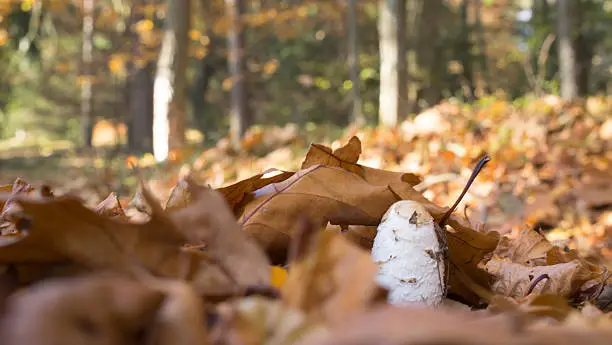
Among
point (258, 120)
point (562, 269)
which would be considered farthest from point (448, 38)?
point (562, 269)

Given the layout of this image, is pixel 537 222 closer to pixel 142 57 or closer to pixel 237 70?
pixel 142 57

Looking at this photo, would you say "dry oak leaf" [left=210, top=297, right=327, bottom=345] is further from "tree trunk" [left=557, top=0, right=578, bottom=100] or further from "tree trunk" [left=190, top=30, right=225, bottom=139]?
"tree trunk" [left=190, top=30, right=225, bottom=139]

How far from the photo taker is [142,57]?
33.5 feet

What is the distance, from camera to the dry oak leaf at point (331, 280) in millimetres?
537

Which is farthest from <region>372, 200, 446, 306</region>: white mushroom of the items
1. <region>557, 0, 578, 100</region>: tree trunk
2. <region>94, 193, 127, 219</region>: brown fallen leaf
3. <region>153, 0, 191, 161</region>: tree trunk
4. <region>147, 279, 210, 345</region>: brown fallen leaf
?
<region>557, 0, 578, 100</region>: tree trunk

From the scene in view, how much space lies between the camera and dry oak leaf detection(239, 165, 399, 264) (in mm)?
929

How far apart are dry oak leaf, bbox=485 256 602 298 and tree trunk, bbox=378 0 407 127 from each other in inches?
251

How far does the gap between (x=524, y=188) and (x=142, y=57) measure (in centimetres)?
752

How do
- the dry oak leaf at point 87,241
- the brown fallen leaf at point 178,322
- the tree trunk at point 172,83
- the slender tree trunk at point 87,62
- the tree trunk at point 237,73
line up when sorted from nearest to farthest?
the brown fallen leaf at point 178,322
the dry oak leaf at point 87,241
the tree trunk at point 172,83
the tree trunk at point 237,73
the slender tree trunk at point 87,62

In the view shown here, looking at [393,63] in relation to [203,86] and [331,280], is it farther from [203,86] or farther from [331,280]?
[203,86]

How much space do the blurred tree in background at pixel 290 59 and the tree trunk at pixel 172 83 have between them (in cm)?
1

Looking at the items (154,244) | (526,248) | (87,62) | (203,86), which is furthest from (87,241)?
(203,86)

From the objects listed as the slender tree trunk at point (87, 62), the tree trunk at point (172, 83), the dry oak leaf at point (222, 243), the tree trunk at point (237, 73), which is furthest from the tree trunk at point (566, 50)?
the slender tree trunk at point (87, 62)

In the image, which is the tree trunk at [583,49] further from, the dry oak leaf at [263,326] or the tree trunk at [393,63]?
the dry oak leaf at [263,326]
